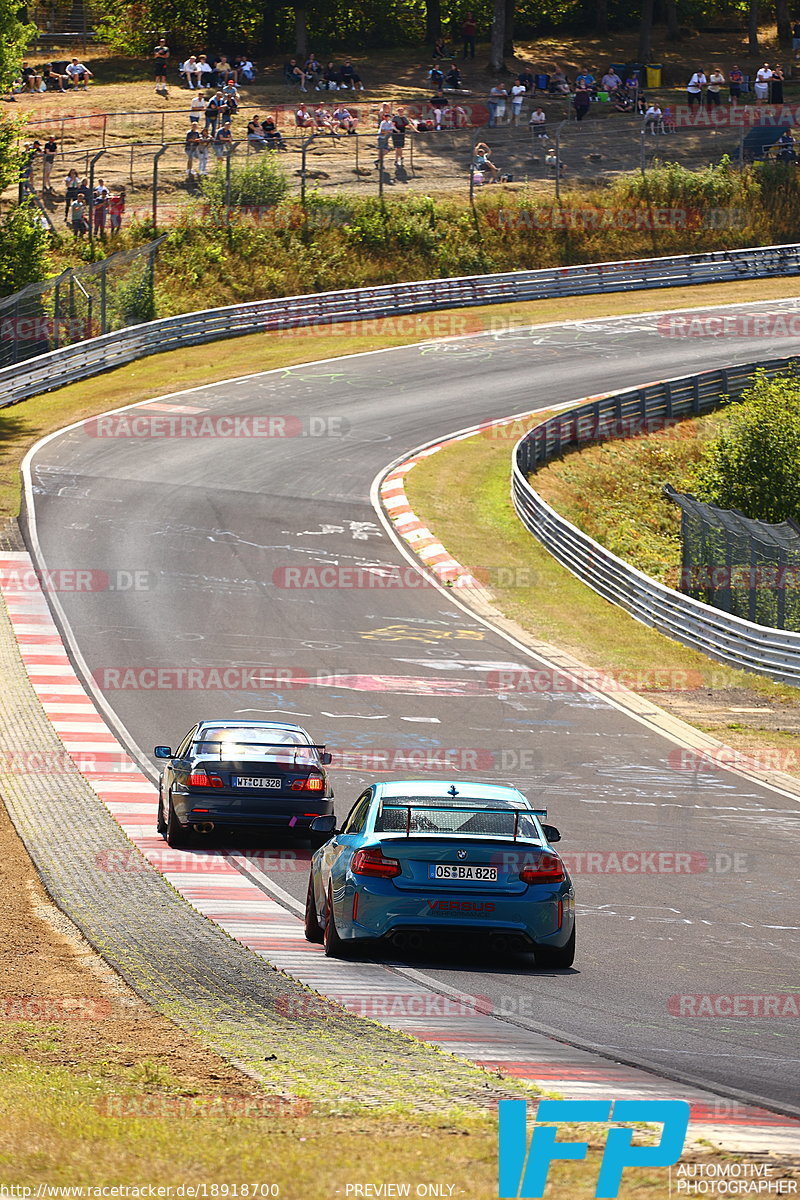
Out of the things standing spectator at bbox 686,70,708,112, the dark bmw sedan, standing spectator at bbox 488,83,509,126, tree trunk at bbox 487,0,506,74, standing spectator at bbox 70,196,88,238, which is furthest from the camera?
tree trunk at bbox 487,0,506,74

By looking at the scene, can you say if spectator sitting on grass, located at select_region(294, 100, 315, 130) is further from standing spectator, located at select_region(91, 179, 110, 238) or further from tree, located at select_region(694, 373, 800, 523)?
tree, located at select_region(694, 373, 800, 523)

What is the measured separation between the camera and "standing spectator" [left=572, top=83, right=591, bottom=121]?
225ft

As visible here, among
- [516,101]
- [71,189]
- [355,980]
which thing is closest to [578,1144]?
[355,980]

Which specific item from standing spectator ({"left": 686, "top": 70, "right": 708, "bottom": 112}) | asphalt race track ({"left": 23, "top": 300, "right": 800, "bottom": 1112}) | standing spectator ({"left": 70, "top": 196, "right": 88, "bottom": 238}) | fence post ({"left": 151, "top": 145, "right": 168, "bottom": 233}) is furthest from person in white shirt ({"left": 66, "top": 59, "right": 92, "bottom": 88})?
asphalt race track ({"left": 23, "top": 300, "right": 800, "bottom": 1112})

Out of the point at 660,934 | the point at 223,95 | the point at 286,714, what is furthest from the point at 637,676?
the point at 223,95

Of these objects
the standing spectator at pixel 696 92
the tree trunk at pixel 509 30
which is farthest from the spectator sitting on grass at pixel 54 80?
the standing spectator at pixel 696 92

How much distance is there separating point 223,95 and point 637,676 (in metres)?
46.8

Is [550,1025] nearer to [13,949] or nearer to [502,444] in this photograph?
[13,949]

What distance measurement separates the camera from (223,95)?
65.6 m

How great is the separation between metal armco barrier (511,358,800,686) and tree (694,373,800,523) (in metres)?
4.68

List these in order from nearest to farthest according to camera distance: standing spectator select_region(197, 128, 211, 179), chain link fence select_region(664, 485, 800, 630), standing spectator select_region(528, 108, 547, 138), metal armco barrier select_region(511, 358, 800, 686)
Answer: chain link fence select_region(664, 485, 800, 630) → metal armco barrier select_region(511, 358, 800, 686) → standing spectator select_region(197, 128, 211, 179) → standing spectator select_region(528, 108, 547, 138)

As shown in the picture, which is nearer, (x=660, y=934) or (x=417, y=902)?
(x=417, y=902)

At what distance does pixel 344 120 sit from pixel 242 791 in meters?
Answer: 56.0

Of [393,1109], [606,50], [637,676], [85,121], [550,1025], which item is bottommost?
[637,676]
